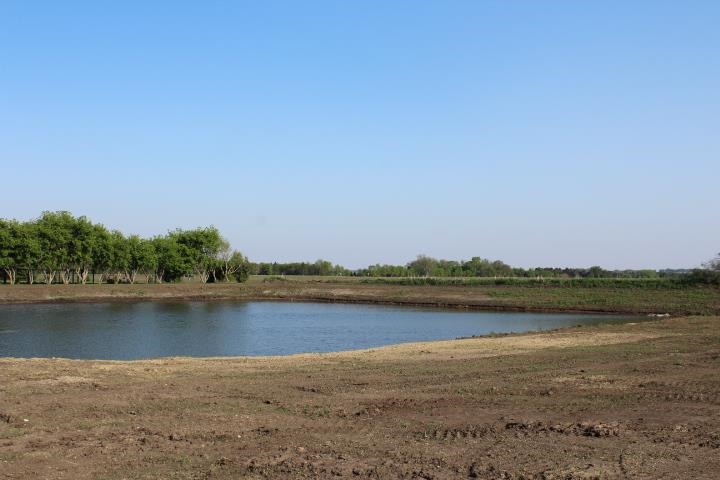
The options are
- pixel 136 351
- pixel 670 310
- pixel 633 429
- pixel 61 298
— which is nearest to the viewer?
pixel 633 429

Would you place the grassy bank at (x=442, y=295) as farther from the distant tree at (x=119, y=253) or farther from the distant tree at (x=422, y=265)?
the distant tree at (x=422, y=265)

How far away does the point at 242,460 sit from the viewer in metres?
9.23

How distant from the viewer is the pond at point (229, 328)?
102ft

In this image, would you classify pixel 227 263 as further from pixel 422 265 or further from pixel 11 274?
pixel 422 265

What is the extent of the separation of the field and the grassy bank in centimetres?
4225

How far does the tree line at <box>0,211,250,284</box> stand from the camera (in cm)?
8303

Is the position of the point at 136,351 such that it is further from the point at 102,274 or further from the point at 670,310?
the point at 102,274

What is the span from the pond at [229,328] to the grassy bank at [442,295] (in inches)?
233

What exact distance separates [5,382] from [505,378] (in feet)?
39.6

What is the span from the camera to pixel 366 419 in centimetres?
1182

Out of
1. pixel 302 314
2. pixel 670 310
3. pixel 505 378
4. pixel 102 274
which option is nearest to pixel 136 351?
pixel 505 378

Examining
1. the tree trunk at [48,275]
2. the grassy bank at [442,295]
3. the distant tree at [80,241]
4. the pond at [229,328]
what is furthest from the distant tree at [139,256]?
the pond at [229,328]

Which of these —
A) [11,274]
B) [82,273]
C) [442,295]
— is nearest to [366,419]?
[442,295]

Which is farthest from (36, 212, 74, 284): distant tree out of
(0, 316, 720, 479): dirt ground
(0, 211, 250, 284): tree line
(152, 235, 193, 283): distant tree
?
(0, 316, 720, 479): dirt ground
